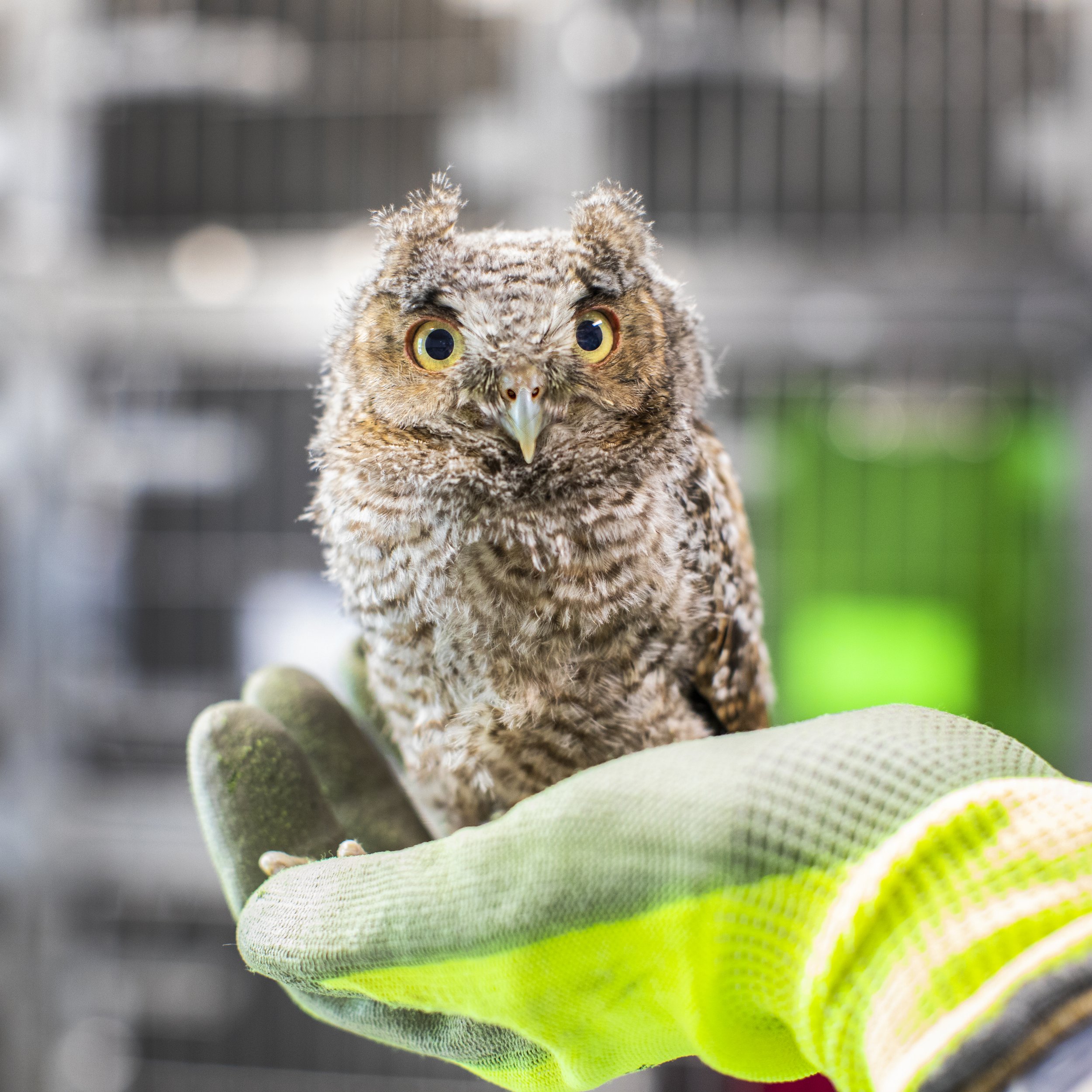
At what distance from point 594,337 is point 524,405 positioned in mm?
71

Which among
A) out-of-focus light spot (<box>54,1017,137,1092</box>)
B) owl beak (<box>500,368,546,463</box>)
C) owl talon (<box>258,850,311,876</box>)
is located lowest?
out-of-focus light spot (<box>54,1017,137,1092</box>)

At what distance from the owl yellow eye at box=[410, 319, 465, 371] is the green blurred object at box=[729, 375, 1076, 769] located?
58.3 inches

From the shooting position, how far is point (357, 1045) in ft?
6.72

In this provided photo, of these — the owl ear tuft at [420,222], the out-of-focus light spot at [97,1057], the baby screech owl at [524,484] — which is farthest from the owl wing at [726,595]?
the out-of-focus light spot at [97,1057]

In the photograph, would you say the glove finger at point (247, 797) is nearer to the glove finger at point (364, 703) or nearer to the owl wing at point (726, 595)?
the glove finger at point (364, 703)

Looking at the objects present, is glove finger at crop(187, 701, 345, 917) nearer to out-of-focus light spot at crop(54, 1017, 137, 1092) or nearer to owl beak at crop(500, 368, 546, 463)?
owl beak at crop(500, 368, 546, 463)

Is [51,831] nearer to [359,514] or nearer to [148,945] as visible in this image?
[148,945]

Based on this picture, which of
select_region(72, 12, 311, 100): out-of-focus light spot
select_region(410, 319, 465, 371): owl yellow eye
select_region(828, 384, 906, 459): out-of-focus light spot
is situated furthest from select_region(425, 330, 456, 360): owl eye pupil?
select_region(72, 12, 311, 100): out-of-focus light spot

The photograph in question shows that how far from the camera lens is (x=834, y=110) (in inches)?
80.2

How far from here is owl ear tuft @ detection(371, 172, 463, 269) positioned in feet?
1.92

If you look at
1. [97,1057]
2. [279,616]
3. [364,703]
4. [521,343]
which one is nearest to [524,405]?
[521,343]

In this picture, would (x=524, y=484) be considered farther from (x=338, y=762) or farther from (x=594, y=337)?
(x=338, y=762)

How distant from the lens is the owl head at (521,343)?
0.55 meters

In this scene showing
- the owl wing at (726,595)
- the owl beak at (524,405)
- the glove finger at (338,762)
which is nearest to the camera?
the owl beak at (524,405)
